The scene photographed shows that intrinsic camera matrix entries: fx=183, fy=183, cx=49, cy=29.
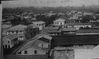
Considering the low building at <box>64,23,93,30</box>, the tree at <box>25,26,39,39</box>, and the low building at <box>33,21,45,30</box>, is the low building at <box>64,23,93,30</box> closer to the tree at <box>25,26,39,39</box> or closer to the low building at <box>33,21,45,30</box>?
the low building at <box>33,21,45,30</box>

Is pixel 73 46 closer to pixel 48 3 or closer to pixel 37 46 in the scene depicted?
pixel 37 46

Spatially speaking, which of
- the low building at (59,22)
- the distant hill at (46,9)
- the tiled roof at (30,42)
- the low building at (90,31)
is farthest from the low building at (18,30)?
the low building at (90,31)

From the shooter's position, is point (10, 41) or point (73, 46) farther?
point (10, 41)

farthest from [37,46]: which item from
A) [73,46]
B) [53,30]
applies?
[73,46]

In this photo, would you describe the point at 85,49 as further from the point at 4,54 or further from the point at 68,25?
the point at 4,54

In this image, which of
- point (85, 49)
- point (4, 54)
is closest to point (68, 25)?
point (85, 49)
